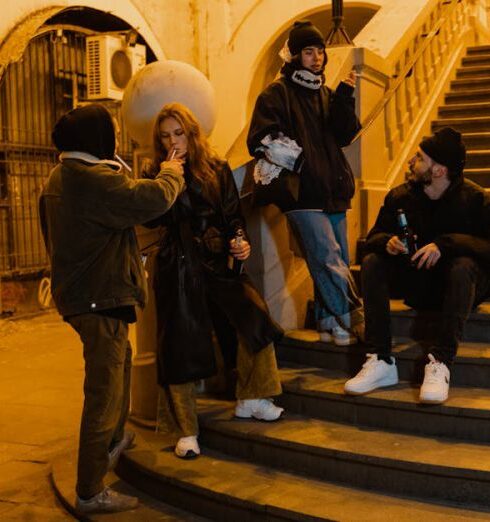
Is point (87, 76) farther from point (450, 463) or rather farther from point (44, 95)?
point (450, 463)

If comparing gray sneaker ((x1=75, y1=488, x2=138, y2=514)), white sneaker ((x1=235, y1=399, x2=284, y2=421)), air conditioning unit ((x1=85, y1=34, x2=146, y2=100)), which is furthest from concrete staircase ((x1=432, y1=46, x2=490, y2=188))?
air conditioning unit ((x1=85, y1=34, x2=146, y2=100))

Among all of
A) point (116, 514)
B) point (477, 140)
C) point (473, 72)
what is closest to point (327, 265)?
point (116, 514)

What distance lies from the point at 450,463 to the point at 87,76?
8814 mm

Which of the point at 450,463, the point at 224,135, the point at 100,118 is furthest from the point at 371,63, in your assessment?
the point at 224,135

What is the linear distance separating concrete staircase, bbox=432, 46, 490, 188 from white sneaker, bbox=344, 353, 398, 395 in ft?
8.58

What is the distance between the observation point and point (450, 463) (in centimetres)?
364

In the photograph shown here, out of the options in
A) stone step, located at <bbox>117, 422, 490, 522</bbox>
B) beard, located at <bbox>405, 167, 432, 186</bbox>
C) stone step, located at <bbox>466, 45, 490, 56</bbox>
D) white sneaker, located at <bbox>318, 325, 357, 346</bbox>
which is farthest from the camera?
stone step, located at <bbox>466, 45, 490, 56</bbox>

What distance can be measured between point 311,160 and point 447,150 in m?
0.78

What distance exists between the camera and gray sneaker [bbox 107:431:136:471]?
422 centimetres

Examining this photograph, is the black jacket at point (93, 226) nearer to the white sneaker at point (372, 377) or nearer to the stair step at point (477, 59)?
the white sneaker at point (372, 377)

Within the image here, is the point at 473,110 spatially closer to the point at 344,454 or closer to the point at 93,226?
the point at 344,454

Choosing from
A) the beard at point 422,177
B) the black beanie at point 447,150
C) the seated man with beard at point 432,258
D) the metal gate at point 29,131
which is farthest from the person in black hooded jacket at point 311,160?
the metal gate at point 29,131

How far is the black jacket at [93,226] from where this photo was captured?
374 cm

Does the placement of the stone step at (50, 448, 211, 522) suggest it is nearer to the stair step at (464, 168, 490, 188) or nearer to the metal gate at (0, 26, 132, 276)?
the stair step at (464, 168, 490, 188)
